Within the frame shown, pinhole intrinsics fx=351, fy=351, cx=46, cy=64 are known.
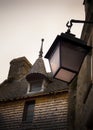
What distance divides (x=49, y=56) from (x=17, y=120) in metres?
11.6

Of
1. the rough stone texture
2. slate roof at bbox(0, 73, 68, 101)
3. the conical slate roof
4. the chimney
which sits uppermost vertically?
the chimney

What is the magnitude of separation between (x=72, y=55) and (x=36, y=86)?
12.6m

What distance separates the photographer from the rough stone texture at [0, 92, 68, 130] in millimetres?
15211

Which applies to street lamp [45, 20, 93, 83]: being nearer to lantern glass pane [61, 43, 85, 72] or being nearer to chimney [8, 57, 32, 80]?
lantern glass pane [61, 43, 85, 72]

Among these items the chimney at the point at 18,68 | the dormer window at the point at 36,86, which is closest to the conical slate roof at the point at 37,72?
the dormer window at the point at 36,86

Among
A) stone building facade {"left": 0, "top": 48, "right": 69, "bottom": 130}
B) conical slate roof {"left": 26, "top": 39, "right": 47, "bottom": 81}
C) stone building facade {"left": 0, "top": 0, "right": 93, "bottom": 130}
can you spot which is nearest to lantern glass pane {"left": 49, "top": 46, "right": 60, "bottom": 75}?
stone building facade {"left": 0, "top": 0, "right": 93, "bottom": 130}

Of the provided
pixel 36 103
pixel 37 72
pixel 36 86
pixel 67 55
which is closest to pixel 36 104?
pixel 36 103

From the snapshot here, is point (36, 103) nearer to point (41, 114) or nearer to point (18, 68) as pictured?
point (41, 114)

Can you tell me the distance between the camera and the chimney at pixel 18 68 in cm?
2073

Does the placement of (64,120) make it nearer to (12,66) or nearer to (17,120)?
(17,120)

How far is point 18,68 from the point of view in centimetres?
2120

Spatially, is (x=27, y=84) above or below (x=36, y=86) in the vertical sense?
above

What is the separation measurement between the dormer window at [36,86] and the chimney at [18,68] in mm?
2740

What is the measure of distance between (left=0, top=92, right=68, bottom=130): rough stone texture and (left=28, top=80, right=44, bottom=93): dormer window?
1.04 meters
